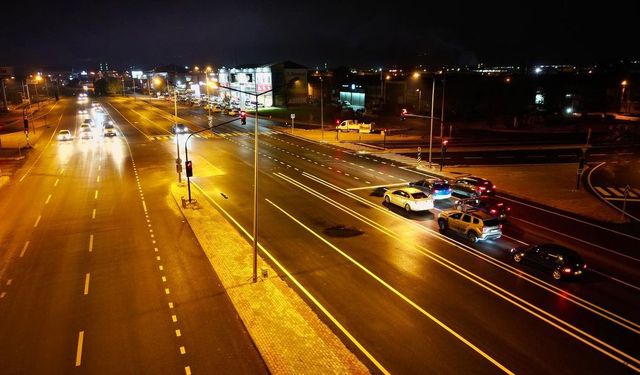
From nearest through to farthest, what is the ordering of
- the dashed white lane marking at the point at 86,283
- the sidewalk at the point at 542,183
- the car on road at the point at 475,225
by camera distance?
the dashed white lane marking at the point at 86,283
the car on road at the point at 475,225
the sidewalk at the point at 542,183

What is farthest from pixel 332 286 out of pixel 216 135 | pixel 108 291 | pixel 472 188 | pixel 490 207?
pixel 216 135

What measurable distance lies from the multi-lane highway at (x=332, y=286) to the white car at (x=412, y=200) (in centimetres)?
66

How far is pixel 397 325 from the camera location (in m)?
15.3

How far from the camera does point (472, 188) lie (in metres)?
31.4

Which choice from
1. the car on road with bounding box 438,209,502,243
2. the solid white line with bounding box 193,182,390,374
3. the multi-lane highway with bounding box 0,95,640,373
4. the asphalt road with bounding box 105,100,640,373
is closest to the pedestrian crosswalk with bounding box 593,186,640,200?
the multi-lane highway with bounding box 0,95,640,373

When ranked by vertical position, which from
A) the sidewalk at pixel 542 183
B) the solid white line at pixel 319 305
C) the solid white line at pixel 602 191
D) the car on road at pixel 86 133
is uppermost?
the car on road at pixel 86 133

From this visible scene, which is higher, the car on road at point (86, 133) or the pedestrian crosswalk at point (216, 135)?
the car on road at point (86, 133)

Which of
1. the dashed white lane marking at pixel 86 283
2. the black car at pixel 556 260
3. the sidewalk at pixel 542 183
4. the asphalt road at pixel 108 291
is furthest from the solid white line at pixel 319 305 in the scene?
the sidewalk at pixel 542 183

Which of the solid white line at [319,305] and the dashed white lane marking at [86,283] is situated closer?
the solid white line at [319,305]

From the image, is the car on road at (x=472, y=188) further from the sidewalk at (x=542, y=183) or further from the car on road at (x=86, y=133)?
the car on road at (x=86, y=133)

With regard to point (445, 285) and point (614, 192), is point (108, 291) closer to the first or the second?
point (445, 285)

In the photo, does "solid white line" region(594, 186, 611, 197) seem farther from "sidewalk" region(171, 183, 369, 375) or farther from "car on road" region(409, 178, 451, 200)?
"sidewalk" region(171, 183, 369, 375)

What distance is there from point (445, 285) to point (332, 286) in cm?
453

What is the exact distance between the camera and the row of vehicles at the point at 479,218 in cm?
1888
